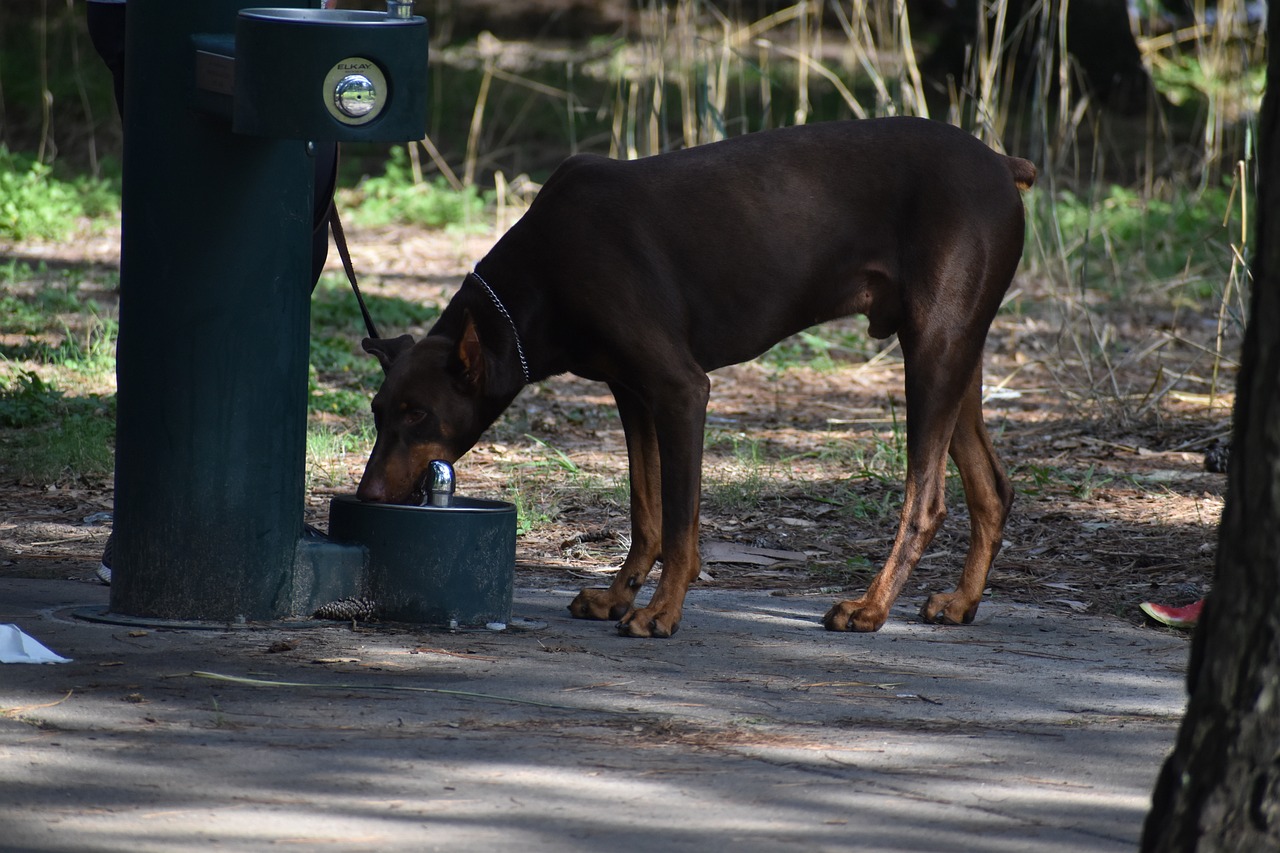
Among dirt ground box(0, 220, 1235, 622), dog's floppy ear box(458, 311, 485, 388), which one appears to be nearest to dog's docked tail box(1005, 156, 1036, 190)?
dirt ground box(0, 220, 1235, 622)

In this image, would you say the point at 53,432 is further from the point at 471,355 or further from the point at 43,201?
the point at 43,201

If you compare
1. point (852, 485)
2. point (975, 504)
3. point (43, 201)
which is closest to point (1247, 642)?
point (975, 504)

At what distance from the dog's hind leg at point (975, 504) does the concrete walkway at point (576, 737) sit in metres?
0.19

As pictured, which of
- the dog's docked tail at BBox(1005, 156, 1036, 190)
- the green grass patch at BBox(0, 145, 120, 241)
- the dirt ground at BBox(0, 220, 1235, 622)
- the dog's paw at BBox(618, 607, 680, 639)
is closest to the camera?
the dog's paw at BBox(618, 607, 680, 639)

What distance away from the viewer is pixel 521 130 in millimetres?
15672

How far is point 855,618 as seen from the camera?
4.62m

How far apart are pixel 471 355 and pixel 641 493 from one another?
71 cm

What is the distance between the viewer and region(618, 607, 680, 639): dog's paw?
4422 millimetres

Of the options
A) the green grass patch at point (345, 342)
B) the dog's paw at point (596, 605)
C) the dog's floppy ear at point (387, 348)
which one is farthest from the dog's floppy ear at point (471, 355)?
the green grass patch at point (345, 342)

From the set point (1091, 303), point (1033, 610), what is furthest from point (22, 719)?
point (1091, 303)

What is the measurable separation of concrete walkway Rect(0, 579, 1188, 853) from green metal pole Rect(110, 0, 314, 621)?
0.19 meters

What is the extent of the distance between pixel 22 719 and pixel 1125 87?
14120 mm

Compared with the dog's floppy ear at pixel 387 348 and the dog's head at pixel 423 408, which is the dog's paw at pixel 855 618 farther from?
the dog's floppy ear at pixel 387 348

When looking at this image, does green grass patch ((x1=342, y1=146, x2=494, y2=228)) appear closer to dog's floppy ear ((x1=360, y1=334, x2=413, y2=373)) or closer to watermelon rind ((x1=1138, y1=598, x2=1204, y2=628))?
dog's floppy ear ((x1=360, y1=334, x2=413, y2=373))
